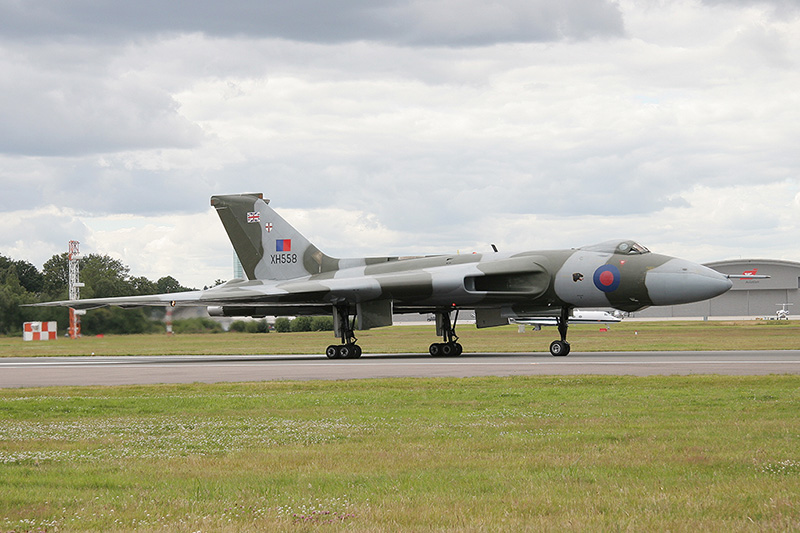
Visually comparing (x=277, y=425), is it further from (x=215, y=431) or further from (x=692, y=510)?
(x=692, y=510)

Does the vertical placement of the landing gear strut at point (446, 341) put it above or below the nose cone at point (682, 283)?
below

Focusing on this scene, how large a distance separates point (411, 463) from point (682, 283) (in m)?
18.7

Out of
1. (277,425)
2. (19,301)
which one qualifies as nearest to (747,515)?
(277,425)

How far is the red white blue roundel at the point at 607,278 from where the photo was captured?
24.4m

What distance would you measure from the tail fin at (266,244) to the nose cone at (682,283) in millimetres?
10977

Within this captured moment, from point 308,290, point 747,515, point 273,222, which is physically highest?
point 273,222

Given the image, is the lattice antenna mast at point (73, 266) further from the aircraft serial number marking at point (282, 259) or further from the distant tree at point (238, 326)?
the aircraft serial number marking at point (282, 259)

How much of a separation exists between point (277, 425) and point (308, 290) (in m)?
17.0

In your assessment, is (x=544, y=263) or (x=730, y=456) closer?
(x=730, y=456)

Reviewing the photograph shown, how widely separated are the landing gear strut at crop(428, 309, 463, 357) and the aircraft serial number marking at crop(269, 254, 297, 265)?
568cm

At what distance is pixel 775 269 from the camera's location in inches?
3551

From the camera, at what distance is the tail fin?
98.6 ft

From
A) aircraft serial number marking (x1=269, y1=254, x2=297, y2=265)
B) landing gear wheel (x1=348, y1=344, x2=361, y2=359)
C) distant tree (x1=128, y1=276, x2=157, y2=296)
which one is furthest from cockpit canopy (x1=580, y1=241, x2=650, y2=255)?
distant tree (x1=128, y1=276, x2=157, y2=296)

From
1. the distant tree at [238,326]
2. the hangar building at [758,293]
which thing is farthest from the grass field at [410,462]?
the hangar building at [758,293]
